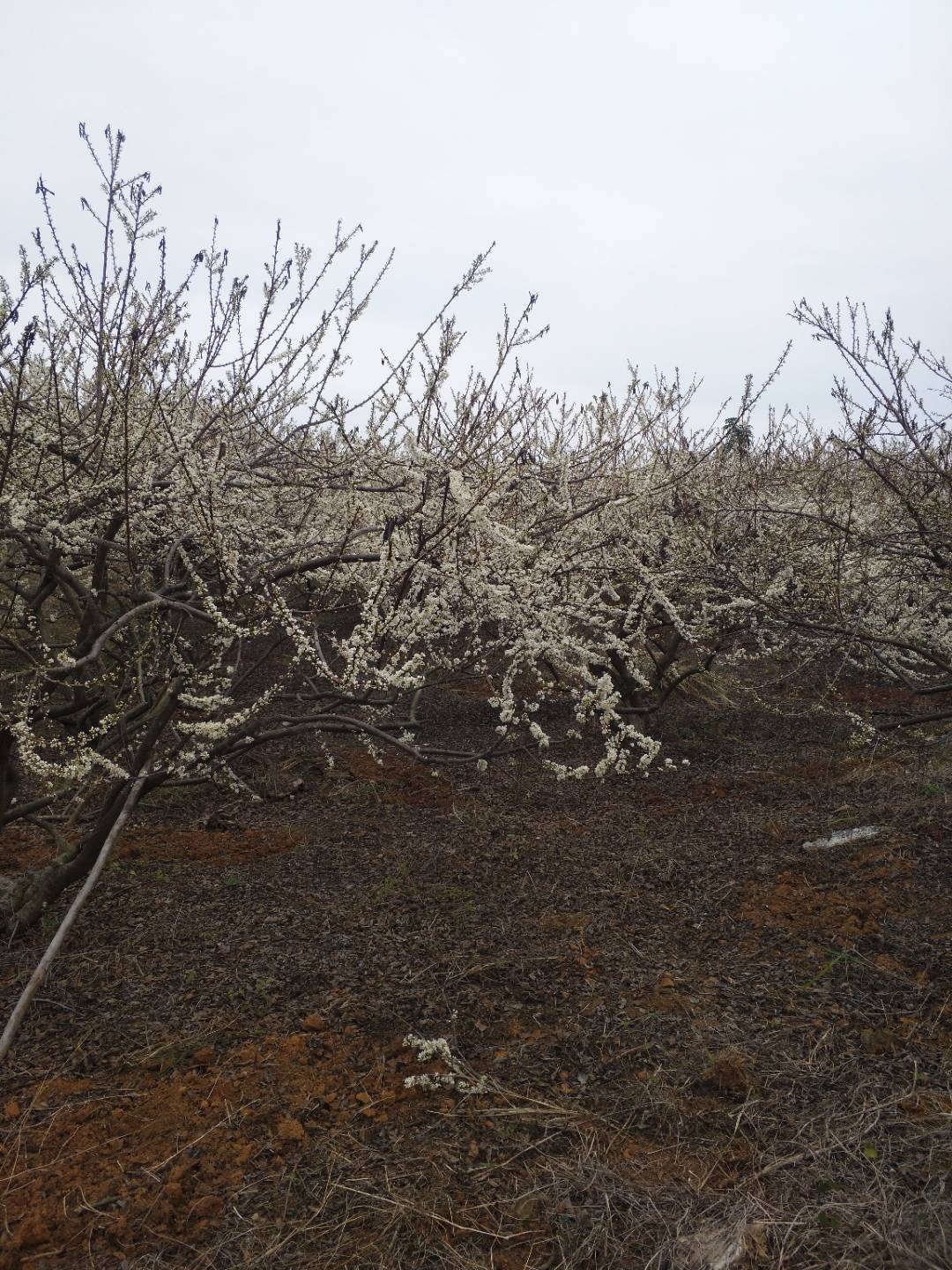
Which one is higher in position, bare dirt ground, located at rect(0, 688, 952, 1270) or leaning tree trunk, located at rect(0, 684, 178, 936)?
leaning tree trunk, located at rect(0, 684, 178, 936)

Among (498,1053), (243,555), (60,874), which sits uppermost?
(243,555)

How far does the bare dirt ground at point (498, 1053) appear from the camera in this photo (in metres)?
2.22

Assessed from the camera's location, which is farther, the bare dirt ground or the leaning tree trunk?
the leaning tree trunk

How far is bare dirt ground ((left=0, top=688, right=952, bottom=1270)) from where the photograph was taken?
7.30ft

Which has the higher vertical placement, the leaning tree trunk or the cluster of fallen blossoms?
the cluster of fallen blossoms

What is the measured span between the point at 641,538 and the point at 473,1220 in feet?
17.8

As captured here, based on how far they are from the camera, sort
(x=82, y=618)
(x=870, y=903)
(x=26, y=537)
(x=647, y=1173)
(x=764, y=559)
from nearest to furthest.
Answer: (x=647, y=1173) < (x=26, y=537) < (x=82, y=618) < (x=870, y=903) < (x=764, y=559)

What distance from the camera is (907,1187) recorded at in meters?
2.31

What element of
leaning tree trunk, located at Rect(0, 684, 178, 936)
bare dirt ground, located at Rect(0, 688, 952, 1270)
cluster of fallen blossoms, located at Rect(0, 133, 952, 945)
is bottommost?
bare dirt ground, located at Rect(0, 688, 952, 1270)

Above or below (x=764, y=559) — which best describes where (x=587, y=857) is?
below

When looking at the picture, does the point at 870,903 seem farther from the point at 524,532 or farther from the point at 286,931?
the point at 286,931

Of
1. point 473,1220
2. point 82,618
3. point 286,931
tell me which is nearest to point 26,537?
point 82,618

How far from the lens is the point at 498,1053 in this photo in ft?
9.87

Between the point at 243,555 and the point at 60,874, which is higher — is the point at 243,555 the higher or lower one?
the higher one
